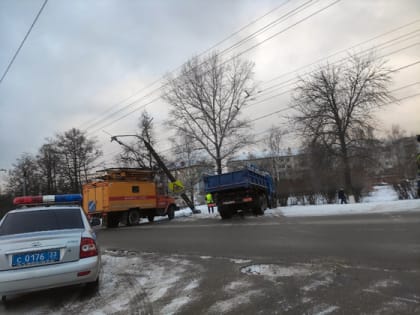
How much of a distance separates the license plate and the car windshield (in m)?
0.75

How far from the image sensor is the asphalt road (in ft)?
14.9

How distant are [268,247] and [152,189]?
16.3 meters

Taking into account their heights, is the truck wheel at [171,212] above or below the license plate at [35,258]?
above

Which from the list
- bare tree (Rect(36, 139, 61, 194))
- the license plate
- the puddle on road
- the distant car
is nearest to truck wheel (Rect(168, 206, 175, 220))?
the puddle on road

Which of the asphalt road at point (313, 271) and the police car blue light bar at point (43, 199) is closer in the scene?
the asphalt road at point (313, 271)

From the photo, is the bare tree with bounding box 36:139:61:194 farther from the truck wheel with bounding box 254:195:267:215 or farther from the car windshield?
the car windshield

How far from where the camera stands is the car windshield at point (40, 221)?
5.95m

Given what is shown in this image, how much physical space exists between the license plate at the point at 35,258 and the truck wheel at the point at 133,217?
1757 centimetres

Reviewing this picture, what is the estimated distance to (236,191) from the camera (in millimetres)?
19438

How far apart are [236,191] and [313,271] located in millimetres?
13317

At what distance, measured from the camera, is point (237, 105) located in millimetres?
34719

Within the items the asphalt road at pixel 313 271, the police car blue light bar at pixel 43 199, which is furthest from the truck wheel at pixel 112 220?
the police car blue light bar at pixel 43 199

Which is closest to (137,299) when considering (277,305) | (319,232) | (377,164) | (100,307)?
(100,307)

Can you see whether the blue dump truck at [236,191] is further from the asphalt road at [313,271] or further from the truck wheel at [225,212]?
the asphalt road at [313,271]
